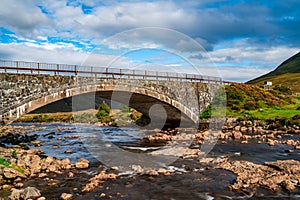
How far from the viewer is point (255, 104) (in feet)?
169

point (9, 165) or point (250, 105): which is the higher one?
point (250, 105)

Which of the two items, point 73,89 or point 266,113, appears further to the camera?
point 266,113

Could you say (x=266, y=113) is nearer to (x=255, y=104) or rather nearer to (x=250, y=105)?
(x=250, y=105)

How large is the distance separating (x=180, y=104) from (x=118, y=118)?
24460 millimetres

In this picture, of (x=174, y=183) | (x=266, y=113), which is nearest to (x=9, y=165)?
(x=174, y=183)

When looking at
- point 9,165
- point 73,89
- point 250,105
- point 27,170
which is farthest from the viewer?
point 250,105

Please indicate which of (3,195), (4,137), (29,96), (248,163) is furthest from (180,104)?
(3,195)

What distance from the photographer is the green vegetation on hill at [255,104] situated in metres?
45.2

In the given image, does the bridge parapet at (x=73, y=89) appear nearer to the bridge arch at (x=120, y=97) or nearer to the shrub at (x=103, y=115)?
the bridge arch at (x=120, y=97)

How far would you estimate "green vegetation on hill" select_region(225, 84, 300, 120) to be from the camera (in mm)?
45237

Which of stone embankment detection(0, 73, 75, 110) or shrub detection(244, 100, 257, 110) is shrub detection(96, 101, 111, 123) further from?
stone embankment detection(0, 73, 75, 110)

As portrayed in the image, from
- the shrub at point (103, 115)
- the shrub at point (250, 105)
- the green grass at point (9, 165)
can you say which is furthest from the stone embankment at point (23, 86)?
the shrub at point (250, 105)

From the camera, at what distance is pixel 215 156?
24.2 metres

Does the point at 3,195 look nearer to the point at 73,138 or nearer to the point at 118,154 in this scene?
the point at 118,154
